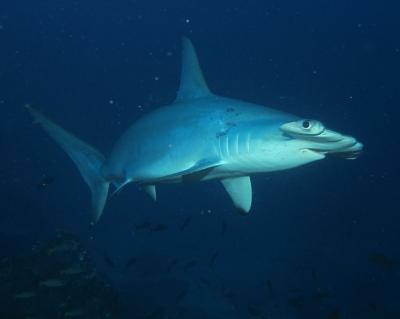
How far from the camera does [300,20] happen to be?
181 ft

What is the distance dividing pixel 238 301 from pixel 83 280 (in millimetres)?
5648

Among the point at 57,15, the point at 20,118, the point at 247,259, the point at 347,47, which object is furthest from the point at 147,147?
the point at 57,15

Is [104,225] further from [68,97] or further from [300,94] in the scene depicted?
[68,97]

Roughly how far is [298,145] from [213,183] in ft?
74.8

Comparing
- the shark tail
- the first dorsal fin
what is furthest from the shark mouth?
the shark tail

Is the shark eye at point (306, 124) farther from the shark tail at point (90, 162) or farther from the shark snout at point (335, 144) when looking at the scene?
the shark tail at point (90, 162)

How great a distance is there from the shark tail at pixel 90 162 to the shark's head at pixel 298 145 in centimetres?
287

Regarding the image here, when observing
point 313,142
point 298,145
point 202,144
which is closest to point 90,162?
point 202,144

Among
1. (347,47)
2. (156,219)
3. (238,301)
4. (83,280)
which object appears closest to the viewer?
(83,280)

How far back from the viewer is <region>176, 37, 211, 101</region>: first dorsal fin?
5.21 m

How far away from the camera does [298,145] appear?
3.47 meters

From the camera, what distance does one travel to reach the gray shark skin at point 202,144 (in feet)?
11.6

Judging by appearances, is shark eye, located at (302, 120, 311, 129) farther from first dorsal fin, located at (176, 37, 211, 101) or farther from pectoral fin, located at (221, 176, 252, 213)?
first dorsal fin, located at (176, 37, 211, 101)

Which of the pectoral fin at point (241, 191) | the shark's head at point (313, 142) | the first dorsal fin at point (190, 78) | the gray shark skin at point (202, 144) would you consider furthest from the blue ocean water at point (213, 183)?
the shark's head at point (313, 142)
